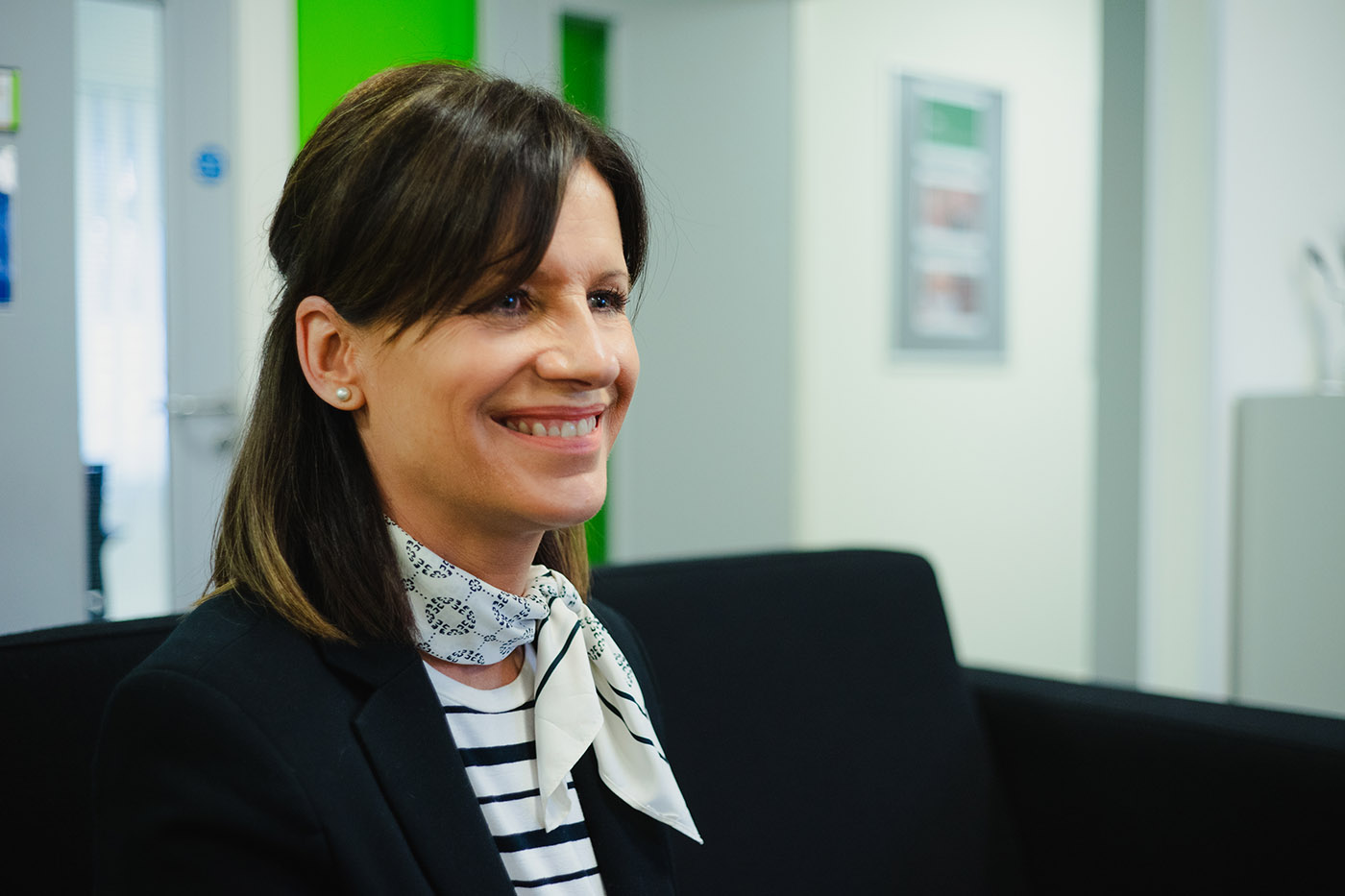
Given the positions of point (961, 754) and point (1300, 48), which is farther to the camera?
point (1300, 48)

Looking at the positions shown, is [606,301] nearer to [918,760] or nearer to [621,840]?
[621,840]

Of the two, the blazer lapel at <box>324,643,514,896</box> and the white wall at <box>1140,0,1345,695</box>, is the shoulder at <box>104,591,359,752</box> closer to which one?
the blazer lapel at <box>324,643,514,896</box>

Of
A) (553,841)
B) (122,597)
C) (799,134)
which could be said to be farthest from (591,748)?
(799,134)

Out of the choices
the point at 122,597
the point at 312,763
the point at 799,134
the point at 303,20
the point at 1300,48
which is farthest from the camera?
the point at 799,134

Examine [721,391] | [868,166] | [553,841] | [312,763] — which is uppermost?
[868,166]

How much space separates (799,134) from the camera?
4.00 m

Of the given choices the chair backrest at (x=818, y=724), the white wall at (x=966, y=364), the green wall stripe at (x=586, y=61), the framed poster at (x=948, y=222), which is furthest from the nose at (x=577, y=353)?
the framed poster at (x=948, y=222)

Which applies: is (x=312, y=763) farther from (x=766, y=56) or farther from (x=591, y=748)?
(x=766, y=56)

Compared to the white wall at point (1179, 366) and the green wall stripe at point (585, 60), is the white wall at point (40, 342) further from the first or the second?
the white wall at point (1179, 366)

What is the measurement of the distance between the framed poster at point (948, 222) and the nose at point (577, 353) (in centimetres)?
354

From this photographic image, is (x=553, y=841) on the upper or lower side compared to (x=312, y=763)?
lower

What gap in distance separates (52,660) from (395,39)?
2.34 meters

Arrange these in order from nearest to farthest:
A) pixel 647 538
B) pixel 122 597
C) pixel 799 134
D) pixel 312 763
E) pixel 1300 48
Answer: pixel 312 763 → pixel 122 597 → pixel 1300 48 → pixel 647 538 → pixel 799 134

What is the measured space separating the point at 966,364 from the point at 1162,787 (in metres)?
3.19
